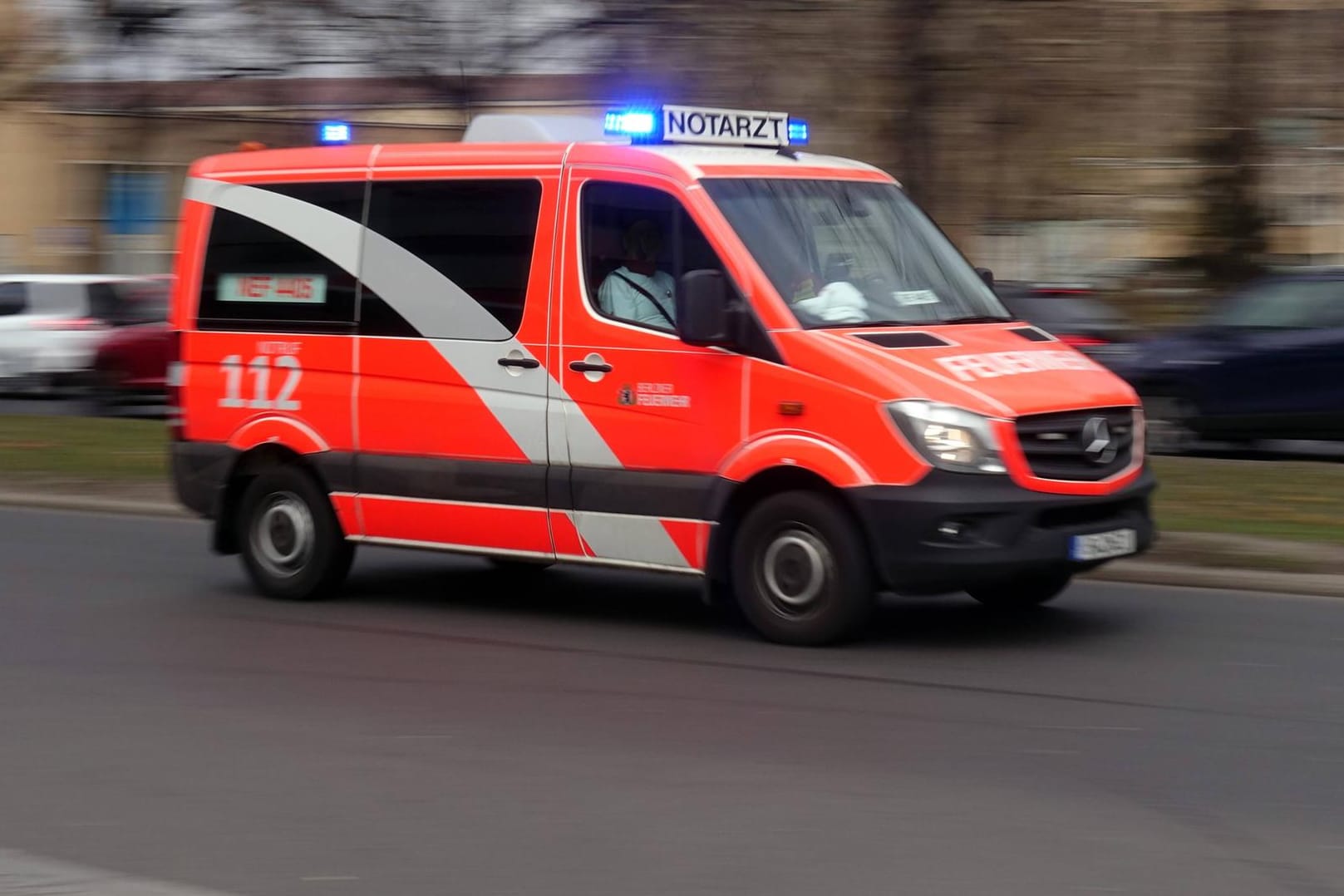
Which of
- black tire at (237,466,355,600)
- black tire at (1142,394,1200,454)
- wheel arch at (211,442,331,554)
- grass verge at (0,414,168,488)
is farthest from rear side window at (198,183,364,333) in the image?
black tire at (1142,394,1200,454)

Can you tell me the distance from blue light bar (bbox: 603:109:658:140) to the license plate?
272 cm

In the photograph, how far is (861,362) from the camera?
8055 millimetres

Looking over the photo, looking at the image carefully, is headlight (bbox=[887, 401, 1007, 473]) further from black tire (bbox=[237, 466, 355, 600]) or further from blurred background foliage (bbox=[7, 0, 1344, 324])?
blurred background foliage (bbox=[7, 0, 1344, 324])

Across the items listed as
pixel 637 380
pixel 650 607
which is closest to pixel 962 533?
pixel 637 380

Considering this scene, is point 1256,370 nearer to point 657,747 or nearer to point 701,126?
point 701,126

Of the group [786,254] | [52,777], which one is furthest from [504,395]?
[52,777]

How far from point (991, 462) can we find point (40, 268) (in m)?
41.6

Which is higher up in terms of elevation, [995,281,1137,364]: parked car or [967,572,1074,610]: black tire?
[995,281,1137,364]: parked car

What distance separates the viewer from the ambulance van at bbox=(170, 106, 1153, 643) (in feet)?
26.5

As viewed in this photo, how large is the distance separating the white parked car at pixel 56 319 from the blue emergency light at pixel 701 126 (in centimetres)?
1547

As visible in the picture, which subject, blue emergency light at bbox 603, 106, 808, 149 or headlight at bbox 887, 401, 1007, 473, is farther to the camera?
blue emergency light at bbox 603, 106, 808, 149

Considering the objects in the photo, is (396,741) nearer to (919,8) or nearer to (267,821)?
(267,821)

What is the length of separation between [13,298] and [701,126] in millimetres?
18085

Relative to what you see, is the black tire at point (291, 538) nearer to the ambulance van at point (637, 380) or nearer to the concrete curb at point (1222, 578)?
the ambulance van at point (637, 380)
